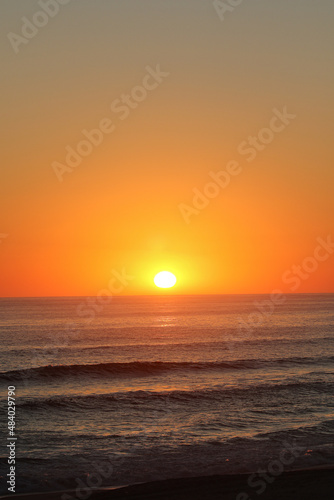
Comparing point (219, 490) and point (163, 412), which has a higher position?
point (163, 412)

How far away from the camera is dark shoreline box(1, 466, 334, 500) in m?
14.1

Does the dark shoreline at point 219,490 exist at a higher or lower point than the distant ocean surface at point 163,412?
lower

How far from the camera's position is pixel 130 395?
3028cm

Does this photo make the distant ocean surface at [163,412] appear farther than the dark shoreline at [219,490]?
Yes

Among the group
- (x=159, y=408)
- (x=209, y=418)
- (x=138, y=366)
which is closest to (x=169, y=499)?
(x=209, y=418)

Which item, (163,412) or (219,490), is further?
(163,412)

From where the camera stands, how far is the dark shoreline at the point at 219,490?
1414 centimetres

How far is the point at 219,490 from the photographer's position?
14570mm

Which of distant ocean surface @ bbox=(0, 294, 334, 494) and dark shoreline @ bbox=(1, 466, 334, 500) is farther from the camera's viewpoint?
distant ocean surface @ bbox=(0, 294, 334, 494)

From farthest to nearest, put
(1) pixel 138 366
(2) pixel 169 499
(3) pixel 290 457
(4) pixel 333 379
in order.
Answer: (1) pixel 138 366, (4) pixel 333 379, (3) pixel 290 457, (2) pixel 169 499

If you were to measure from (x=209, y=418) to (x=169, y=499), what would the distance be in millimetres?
10362

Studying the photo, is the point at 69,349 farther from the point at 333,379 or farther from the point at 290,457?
A: the point at 290,457

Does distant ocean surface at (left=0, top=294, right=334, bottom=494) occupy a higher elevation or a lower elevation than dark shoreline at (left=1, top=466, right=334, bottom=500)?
higher

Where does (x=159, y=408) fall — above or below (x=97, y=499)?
above
